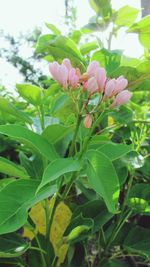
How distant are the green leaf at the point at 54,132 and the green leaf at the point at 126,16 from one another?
1.32 feet

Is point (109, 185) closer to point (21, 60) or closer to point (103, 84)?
point (103, 84)

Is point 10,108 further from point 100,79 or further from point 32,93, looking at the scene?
point 100,79

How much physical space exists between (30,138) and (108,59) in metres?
0.28

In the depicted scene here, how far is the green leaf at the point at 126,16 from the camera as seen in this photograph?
1.03m

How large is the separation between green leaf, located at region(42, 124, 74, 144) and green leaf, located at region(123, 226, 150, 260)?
0.97ft

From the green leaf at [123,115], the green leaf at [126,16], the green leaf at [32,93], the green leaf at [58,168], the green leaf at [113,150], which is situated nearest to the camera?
the green leaf at [58,168]

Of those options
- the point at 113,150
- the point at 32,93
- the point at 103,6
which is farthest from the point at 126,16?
the point at 113,150

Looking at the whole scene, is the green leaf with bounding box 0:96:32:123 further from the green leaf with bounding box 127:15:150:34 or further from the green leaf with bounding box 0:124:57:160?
the green leaf with bounding box 127:15:150:34

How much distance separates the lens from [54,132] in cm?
74

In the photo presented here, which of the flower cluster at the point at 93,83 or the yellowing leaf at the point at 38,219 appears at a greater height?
the flower cluster at the point at 93,83

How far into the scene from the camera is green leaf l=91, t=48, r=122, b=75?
86cm

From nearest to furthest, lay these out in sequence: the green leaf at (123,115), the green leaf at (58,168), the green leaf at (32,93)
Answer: the green leaf at (58,168) → the green leaf at (32,93) → the green leaf at (123,115)

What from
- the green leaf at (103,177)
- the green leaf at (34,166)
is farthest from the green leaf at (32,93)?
the green leaf at (103,177)

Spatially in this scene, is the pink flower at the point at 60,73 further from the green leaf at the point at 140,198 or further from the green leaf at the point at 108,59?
the green leaf at the point at 140,198
